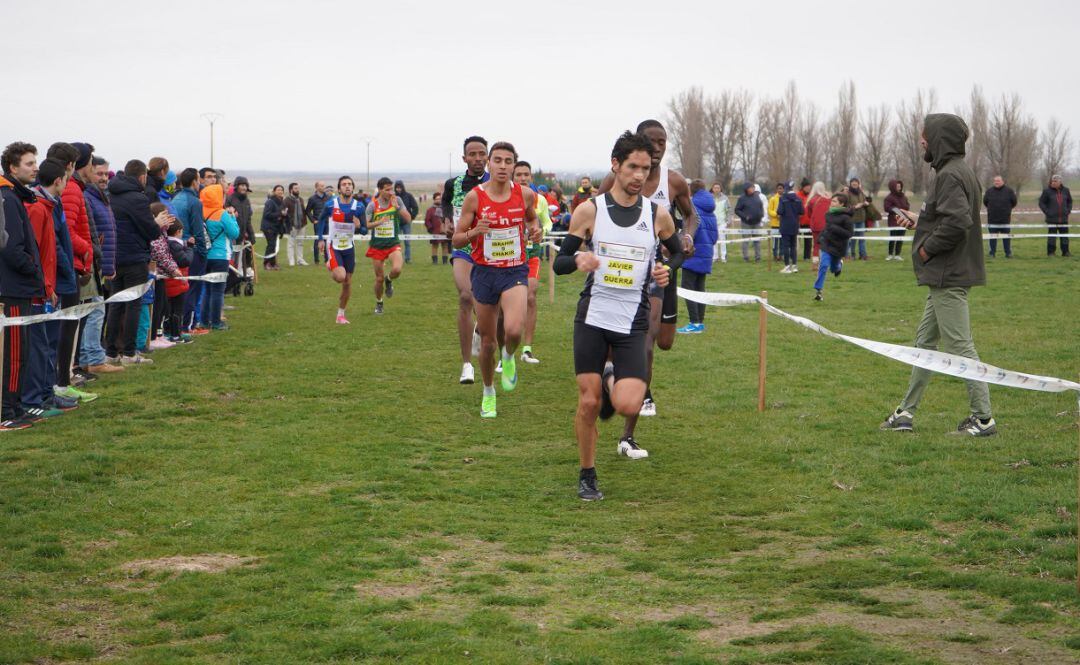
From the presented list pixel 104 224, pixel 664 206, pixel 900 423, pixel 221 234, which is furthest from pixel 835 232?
pixel 104 224

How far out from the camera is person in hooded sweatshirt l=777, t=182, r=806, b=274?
90.1ft

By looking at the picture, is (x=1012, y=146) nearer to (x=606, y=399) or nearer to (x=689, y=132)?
(x=689, y=132)

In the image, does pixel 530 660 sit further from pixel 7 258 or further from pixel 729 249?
pixel 729 249

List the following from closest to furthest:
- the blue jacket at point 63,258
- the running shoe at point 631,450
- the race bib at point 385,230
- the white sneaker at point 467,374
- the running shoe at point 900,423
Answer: the running shoe at point 631,450 → the running shoe at point 900,423 → the blue jacket at point 63,258 → the white sneaker at point 467,374 → the race bib at point 385,230

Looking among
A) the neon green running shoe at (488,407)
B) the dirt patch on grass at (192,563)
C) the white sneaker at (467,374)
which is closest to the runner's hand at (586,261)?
the dirt patch on grass at (192,563)

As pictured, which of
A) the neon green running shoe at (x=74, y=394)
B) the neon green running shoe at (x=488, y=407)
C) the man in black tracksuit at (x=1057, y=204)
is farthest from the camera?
the man in black tracksuit at (x=1057, y=204)

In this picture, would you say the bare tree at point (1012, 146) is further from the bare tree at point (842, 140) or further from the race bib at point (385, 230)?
the race bib at point (385, 230)

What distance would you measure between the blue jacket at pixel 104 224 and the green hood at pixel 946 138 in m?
8.20

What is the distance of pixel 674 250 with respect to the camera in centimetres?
776

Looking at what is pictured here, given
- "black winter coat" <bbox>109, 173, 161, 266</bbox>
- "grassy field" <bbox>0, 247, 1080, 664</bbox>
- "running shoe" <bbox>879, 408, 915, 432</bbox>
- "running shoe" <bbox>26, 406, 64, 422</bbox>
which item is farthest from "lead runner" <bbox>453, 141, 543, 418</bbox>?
"black winter coat" <bbox>109, 173, 161, 266</bbox>

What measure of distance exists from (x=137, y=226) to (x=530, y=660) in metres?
9.71

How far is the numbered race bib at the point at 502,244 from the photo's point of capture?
10.1m

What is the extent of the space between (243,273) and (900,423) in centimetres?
1559

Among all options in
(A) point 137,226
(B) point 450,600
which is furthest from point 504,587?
(A) point 137,226
